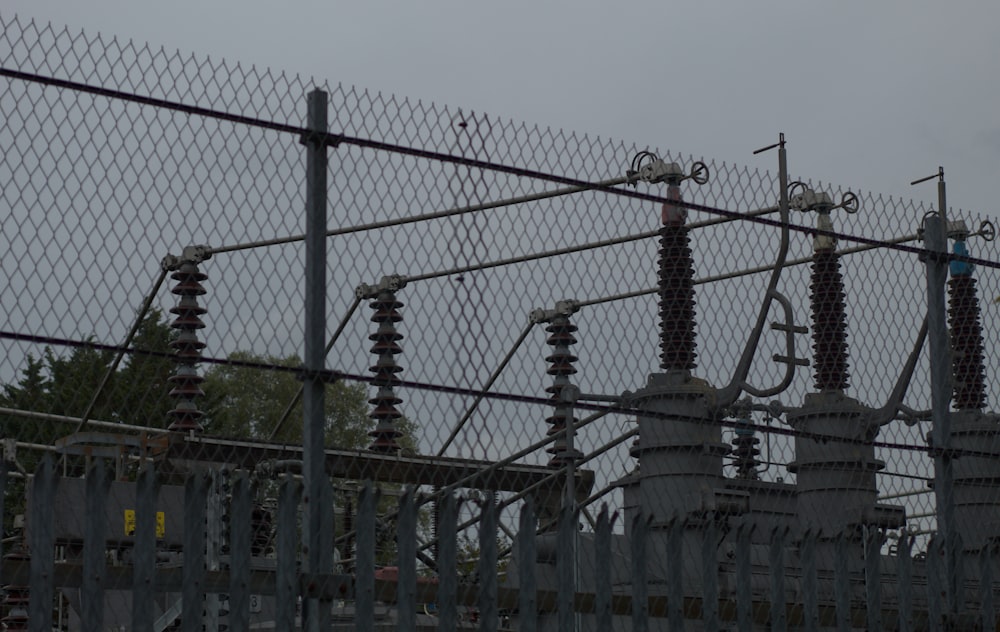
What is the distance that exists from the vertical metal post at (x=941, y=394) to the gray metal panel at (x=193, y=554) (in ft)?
11.4

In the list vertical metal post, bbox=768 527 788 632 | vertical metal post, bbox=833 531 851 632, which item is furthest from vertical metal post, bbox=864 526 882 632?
vertical metal post, bbox=768 527 788 632

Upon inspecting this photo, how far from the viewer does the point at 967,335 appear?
33.5 feet

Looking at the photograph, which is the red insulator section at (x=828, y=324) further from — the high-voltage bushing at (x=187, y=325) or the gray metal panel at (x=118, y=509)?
the gray metal panel at (x=118, y=509)

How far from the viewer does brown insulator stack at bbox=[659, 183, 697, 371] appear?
8.50m

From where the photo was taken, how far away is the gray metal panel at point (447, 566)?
17.0 ft

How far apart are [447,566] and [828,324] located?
5614mm

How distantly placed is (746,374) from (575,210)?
3540 millimetres

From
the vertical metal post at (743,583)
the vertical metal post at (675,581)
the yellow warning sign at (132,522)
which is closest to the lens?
the vertical metal post at (675,581)

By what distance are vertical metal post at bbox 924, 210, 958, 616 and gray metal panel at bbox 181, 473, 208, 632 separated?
3.46m

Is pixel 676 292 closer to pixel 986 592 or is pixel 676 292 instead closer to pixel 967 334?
pixel 986 592

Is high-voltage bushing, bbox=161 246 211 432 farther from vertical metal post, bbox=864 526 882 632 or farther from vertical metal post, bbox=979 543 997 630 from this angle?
vertical metal post, bbox=979 543 997 630

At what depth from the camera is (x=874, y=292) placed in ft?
22.3

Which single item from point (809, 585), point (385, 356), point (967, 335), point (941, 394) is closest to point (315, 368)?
point (809, 585)

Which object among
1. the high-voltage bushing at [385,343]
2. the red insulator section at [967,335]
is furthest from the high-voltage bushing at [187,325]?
the red insulator section at [967,335]
